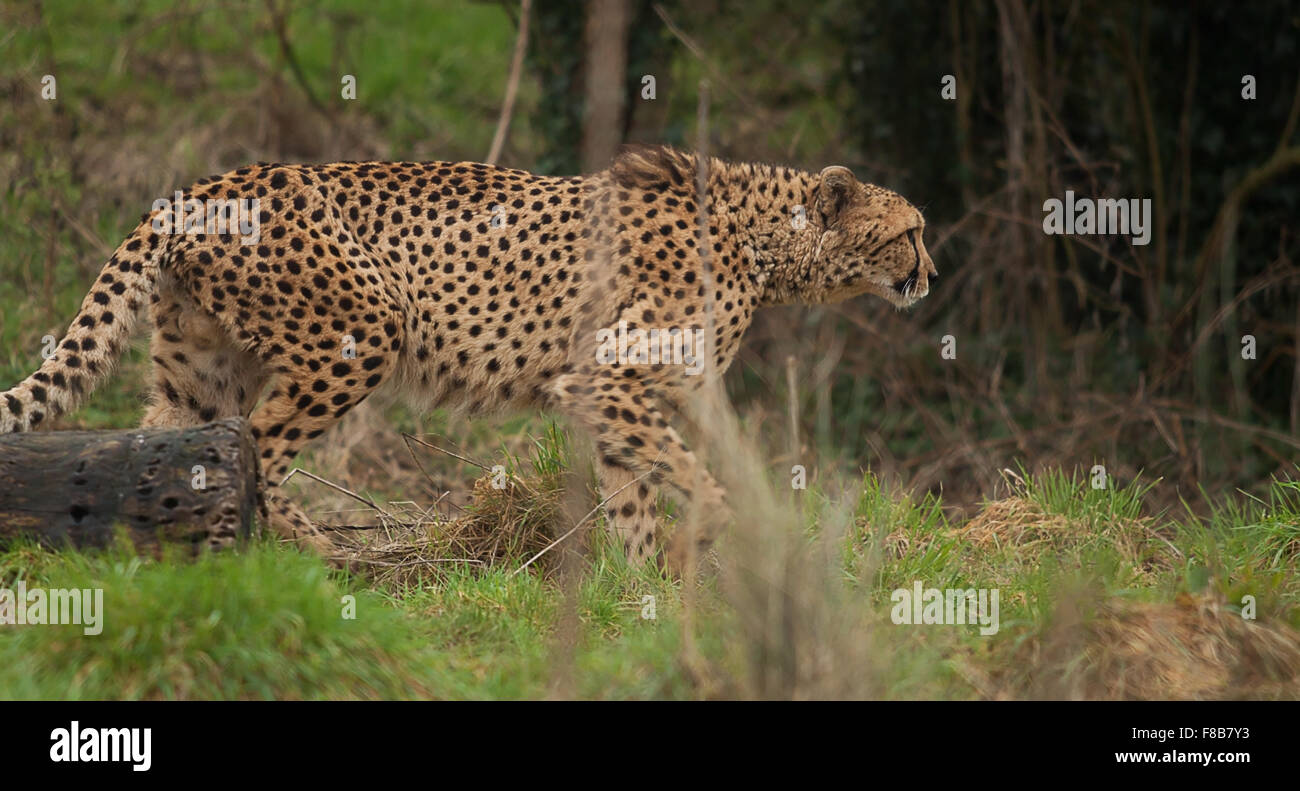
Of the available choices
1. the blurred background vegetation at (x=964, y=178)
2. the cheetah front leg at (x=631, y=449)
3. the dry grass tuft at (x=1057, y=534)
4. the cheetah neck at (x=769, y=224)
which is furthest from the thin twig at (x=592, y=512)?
the blurred background vegetation at (x=964, y=178)

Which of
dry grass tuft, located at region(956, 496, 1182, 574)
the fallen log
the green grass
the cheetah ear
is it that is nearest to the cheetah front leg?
the green grass

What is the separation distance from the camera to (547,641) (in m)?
4.84

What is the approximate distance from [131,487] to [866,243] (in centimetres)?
326

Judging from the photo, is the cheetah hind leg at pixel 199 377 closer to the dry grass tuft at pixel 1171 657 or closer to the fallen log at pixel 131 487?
the fallen log at pixel 131 487

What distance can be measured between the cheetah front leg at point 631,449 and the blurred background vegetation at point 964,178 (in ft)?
7.10

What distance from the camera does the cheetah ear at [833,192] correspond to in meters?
6.35

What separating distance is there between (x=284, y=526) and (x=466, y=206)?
152 cm

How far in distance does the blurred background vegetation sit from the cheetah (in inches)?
70.4

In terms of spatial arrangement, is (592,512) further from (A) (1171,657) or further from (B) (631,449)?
(A) (1171,657)

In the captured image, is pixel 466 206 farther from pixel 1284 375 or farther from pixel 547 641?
pixel 1284 375

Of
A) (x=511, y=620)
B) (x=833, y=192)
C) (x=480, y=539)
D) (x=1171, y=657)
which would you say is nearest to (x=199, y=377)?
(x=480, y=539)

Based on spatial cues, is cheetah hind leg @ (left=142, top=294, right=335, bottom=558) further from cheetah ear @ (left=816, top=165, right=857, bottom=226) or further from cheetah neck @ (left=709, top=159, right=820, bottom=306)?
cheetah ear @ (left=816, top=165, right=857, bottom=226)

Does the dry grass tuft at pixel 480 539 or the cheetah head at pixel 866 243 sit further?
the cheetah head at pixel 866 243

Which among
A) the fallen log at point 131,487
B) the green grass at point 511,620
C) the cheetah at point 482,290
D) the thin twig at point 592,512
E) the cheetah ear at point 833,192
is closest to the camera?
the green grass at point 511,620
